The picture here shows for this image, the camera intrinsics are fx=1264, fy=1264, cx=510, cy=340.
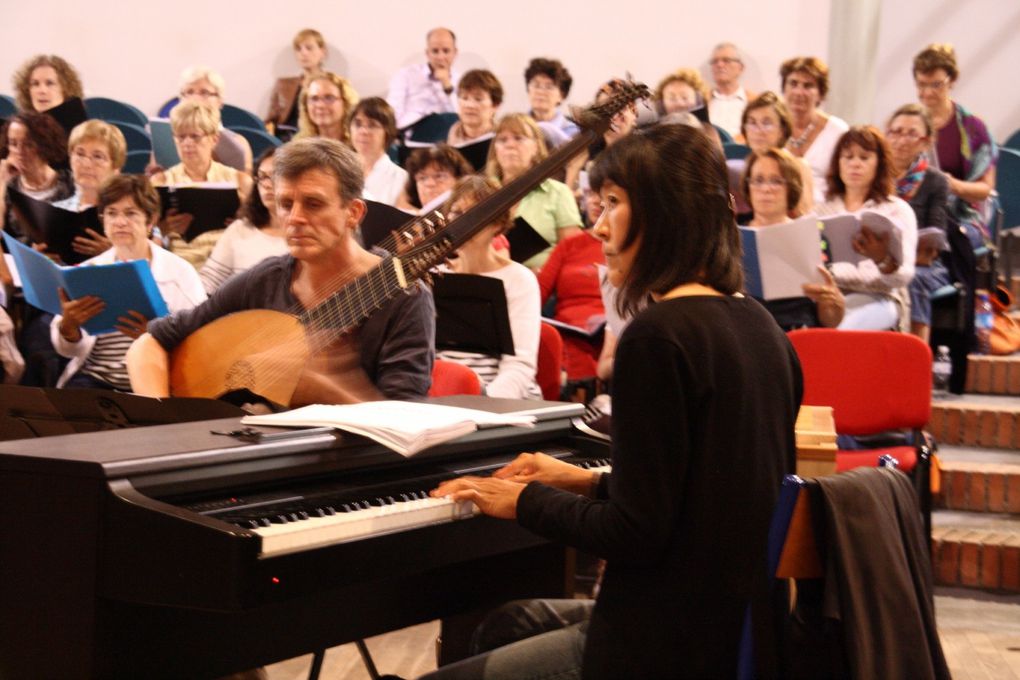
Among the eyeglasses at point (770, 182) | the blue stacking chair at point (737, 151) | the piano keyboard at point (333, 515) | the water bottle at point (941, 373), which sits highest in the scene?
the blue stacking chair at point (737, 151)

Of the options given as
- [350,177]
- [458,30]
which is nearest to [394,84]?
[458,30]

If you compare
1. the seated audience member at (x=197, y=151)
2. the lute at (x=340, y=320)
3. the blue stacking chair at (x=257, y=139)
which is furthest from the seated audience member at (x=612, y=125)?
the blue stacking chair at (x=257, y=139)

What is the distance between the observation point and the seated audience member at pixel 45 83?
644cm

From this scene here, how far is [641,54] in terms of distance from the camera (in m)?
8.84

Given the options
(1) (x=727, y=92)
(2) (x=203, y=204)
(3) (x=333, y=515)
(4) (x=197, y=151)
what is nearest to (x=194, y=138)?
(4) (x=197, y=151)

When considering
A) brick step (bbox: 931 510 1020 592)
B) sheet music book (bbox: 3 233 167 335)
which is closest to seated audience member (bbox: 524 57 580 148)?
brick step (bbox: 931 510 1020 592)

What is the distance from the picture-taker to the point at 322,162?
2.71m

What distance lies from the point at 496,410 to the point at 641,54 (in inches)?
267

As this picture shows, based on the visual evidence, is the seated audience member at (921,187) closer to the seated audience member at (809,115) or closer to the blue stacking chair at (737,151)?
the seated audience member at (809,115)

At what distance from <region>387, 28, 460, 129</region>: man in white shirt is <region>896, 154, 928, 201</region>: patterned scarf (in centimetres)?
339

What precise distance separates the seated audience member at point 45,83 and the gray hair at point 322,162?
4.13 m

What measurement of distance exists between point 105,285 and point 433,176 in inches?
67.3

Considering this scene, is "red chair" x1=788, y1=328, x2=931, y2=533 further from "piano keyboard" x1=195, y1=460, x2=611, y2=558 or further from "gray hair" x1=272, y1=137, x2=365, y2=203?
"piano keyboard" x1=195, y1=460, x2=611, y2=558

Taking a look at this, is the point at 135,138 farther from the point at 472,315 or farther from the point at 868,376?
the point at 868,376
